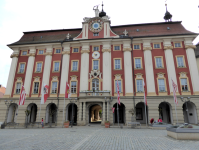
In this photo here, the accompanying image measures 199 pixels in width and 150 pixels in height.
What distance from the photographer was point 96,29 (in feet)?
118

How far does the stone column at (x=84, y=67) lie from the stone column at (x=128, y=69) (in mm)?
8302

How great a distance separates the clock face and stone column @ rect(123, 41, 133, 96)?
706 cm

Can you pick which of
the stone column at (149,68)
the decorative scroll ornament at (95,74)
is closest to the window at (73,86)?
the decorative scroll ornament at (95,74)

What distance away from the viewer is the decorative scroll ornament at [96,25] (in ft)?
118

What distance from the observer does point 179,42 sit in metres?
33.1

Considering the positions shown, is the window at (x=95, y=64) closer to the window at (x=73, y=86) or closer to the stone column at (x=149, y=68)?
the window at (x=73, y=86)

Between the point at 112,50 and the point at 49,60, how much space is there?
1471cm

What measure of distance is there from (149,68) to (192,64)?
8.45m

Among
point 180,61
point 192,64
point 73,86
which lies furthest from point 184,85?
point 73,86

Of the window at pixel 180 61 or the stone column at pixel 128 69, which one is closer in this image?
the stone column at pixel 128 69

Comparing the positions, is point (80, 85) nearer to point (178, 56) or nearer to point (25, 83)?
point (25, 83)

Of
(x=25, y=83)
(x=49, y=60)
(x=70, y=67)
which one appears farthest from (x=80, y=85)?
(x=25, y=83)

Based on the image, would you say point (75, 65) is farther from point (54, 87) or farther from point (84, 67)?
point (54, 87)

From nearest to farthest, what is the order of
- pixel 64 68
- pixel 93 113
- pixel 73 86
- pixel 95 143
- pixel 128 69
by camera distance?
pixel 95 143, pixel 128 69, pixel 73 86, pixel 64 68, pixel 93 113
